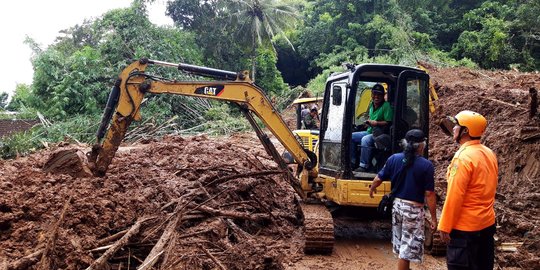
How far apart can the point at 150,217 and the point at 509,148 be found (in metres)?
7.42

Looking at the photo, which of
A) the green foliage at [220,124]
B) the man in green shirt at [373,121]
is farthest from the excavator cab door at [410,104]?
the green foliage at [220,124]

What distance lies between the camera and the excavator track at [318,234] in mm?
6125

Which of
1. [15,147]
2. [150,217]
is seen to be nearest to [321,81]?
[15,147]

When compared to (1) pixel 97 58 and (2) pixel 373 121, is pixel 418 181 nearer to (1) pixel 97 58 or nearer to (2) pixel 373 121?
(2) pixel 373 121

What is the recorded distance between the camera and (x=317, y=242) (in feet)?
20.1

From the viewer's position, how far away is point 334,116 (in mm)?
7160

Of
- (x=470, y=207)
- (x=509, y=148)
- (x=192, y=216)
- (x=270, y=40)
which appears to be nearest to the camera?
(x=470, y=207)

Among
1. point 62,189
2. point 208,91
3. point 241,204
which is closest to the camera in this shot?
point 62,189

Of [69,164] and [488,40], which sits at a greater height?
[488,40]

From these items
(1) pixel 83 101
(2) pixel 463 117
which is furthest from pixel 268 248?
(1) pixel 83 101

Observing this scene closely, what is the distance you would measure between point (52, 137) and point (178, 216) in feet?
34.8

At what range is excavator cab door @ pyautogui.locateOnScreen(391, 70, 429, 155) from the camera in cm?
650

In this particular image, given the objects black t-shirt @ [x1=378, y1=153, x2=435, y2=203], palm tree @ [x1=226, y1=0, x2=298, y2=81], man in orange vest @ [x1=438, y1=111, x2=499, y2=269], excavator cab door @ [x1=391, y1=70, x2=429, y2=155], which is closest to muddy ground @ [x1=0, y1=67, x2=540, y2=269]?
black t-shirt @ [x1=378, y1=153, x2=435, y2=203]

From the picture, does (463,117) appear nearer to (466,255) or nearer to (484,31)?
(466,255)
